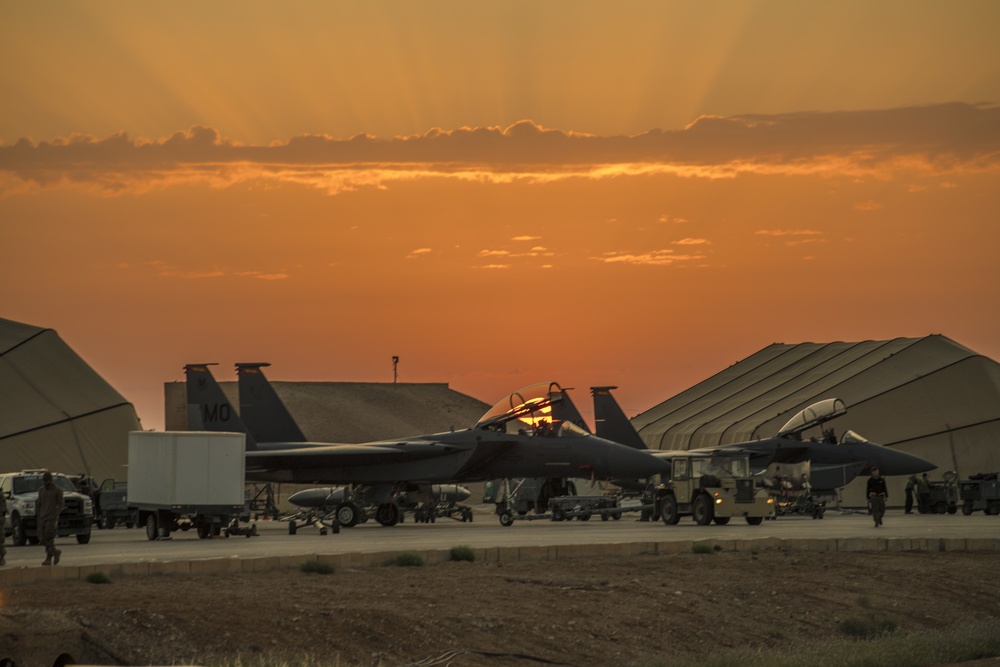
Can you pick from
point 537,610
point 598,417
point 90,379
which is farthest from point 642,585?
point 90,379

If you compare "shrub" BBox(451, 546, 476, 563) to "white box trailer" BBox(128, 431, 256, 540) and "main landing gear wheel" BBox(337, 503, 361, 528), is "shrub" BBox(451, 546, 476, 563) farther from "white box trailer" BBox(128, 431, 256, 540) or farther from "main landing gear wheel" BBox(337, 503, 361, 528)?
"main landing gear wheel" BBox(337, 503, 361, 528)

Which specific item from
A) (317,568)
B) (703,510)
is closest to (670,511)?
(703,510)

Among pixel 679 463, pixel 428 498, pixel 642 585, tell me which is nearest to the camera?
pixel 642 585

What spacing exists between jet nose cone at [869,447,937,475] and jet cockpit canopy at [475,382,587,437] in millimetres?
13862

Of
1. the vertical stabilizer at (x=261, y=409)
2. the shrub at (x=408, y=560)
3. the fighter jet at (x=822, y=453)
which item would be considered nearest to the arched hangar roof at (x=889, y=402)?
the fighter jet at (x=822, y=453)

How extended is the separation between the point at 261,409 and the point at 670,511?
1475cm

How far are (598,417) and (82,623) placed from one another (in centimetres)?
4345

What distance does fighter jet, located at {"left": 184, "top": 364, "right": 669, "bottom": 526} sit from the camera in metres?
40.9

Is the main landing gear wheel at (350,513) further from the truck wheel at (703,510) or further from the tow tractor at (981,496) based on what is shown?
the tow tractor at (981,496)

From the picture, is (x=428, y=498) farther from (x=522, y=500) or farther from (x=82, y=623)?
(x=82, y=623)

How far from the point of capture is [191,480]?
106 ft


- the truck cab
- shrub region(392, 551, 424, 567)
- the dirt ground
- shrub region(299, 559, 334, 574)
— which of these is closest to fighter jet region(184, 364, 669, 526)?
the truck cab

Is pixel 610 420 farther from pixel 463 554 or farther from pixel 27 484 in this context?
pixel 463 554

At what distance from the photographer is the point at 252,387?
45.7 m
